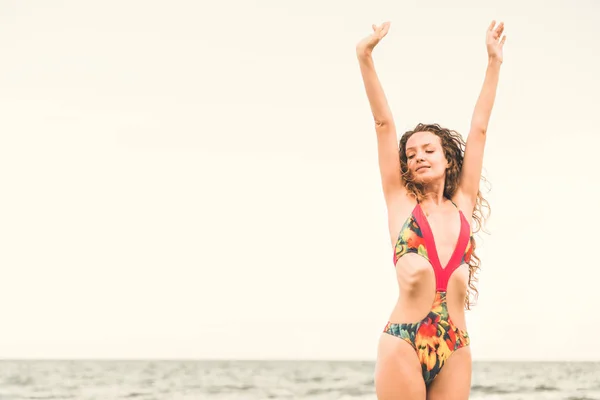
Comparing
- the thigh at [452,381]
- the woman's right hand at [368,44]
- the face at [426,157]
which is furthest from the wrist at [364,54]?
the thigh at [452,381]

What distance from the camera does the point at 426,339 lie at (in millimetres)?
3848

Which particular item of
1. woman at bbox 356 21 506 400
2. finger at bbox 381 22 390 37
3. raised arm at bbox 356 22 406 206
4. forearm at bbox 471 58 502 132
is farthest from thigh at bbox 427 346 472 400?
finger at bbox 381 22 390 37

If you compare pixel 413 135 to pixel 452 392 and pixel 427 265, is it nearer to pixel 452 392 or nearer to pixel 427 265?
pixel 427 265

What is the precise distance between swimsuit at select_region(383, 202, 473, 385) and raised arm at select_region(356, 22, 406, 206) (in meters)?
0.17

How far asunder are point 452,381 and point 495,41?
1.70 meters

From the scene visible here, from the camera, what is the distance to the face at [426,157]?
4.13 m

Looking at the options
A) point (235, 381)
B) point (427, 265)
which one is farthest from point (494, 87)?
point (235, 381)

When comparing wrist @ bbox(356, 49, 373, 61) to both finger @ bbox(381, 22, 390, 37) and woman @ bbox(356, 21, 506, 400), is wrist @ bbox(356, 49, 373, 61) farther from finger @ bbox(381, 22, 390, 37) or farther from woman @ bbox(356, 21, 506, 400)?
finger @ bbox(381, 22, 390, 37)

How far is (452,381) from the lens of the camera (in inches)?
153

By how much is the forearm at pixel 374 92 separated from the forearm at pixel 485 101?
1.61 feet

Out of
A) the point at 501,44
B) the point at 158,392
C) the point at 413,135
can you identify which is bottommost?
the point at 158,392

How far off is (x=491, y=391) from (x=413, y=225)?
21.6m

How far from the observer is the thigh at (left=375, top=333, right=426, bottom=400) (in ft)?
12.4

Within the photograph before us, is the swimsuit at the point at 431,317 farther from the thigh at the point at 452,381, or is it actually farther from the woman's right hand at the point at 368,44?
the woman's right hand at the point at 368,44
